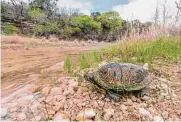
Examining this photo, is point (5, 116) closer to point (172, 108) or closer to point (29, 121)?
point (29, 121)

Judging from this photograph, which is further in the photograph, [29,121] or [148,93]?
[148,93]

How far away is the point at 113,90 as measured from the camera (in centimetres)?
280

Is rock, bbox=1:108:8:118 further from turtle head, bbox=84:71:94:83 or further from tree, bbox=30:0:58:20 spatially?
tree, bbox=30:0:58:20

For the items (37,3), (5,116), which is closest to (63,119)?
(5,116)

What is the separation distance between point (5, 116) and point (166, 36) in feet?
11.7

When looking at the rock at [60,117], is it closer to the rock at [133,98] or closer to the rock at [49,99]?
the rock at [49,99]

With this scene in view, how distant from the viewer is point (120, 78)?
2809mm

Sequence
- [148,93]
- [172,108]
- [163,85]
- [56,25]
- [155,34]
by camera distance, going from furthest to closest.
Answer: [56,25]
[155,34]
[163,85]
[148,93]
[172,108]

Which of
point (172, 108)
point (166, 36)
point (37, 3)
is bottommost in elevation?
point (172, 108)

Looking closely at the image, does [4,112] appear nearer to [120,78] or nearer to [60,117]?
[60,117]

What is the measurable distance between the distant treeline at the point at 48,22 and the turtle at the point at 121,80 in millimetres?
17919

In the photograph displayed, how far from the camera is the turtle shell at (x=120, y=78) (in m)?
2.78

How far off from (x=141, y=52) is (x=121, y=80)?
160cm

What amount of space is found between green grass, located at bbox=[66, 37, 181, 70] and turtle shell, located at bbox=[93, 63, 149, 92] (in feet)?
2.54
